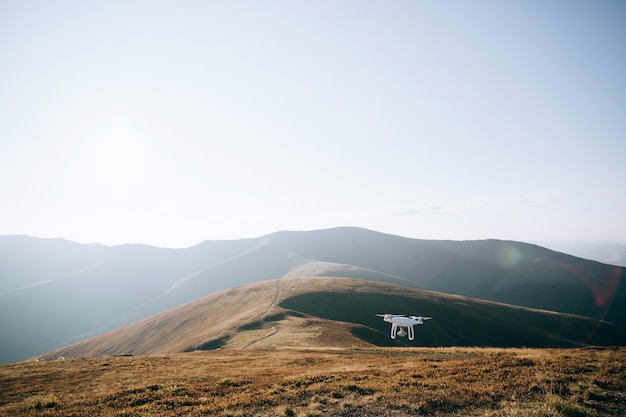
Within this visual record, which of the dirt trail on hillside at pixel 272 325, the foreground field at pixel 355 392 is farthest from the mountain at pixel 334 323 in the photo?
the foreground field at pixel 355 392

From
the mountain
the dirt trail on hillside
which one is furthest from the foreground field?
the mountain

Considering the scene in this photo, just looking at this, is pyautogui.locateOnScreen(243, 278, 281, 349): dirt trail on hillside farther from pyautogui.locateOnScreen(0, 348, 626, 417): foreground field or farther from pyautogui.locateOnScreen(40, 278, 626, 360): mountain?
pyautogui.locateOnScreen(0, 348, 626, 417): foreground field

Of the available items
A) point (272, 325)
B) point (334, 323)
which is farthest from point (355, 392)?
point (334, 323)

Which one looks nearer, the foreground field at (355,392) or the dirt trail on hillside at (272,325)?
the foreground field at (355,392)

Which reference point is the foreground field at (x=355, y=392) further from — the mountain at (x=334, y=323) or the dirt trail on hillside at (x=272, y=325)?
→ the mountain at (x=334, y=323)

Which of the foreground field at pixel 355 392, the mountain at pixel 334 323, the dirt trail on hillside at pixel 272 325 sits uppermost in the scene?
the foreground field at pixel 355 392

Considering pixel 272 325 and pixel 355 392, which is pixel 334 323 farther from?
pixel 355 392

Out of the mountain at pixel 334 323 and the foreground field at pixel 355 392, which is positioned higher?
the foreground field at pixel 355 392

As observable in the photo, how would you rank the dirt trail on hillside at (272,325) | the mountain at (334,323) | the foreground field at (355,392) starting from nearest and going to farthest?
the foreground field at (355,392), the dirt trail on hillside at (272,325), the mountain at (334,323)
